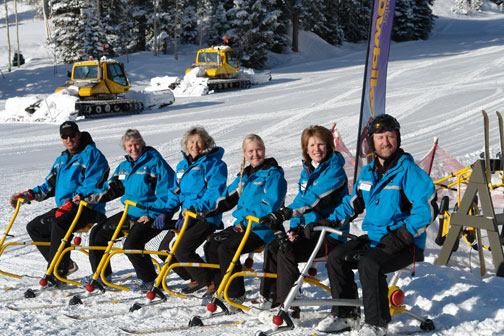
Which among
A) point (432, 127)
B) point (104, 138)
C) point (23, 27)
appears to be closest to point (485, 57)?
point (432, 127)

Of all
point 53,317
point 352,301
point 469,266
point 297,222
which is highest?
point 297,222

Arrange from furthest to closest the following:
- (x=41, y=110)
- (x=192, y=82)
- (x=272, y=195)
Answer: (x=192, y=82), (x=41, y=110), (x=272, y=195)

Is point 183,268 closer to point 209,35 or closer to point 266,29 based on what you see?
point 266,29

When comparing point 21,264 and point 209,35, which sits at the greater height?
point 209,35

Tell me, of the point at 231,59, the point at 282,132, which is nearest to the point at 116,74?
the point at 231,59

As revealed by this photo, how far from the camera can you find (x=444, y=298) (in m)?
4.71

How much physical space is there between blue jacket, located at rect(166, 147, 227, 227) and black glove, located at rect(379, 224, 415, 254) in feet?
5.58

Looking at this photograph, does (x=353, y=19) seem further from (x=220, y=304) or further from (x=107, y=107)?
(x=220, y=304)

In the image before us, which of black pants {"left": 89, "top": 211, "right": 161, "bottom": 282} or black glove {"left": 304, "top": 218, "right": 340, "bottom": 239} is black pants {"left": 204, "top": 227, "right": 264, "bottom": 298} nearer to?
black glove {"left": 304, "top": 218, "right": 340, "bottom": 239}

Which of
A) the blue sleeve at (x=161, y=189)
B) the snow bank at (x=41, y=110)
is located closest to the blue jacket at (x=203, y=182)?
the blue sleeve at (x=161, y=189)

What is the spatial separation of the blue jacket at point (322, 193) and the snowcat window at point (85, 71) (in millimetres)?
20519

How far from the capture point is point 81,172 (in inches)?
230

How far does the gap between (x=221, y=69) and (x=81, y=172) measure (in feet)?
80.5

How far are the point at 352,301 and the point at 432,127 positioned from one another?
495 inches
